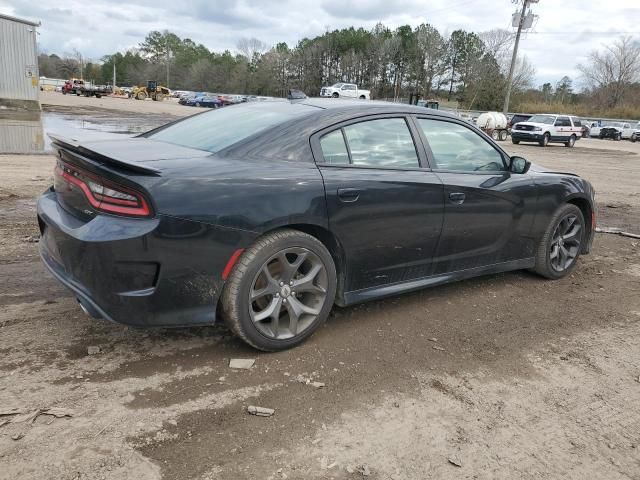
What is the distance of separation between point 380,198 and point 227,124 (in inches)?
47.4

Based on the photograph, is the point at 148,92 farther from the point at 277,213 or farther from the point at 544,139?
the point at 277,213

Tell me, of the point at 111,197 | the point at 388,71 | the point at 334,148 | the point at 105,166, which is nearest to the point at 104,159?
the point at 105,166

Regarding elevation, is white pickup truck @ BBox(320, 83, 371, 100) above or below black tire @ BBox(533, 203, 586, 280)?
above

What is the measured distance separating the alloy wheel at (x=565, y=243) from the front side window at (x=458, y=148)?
1.08 m

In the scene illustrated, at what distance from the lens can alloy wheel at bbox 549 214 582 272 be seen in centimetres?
489

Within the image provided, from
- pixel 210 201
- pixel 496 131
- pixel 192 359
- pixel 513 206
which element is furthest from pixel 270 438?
pixel 496 131

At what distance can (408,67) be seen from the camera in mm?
91812

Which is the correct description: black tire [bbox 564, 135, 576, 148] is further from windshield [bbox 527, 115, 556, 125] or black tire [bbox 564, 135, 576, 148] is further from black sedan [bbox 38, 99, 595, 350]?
black sedan [bbox 38, 99, 595, 350]

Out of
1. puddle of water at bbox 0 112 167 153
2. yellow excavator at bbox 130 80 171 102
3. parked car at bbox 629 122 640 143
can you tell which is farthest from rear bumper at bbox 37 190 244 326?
yellow excavator at bbox 130 80 171 102

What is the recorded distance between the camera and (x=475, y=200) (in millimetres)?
3990

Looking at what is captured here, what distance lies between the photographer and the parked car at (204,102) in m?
59.2

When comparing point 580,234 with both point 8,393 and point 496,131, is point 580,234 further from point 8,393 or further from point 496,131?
point 496,131

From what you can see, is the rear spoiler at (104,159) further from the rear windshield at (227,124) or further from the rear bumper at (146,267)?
the rear windshield at (227,124)

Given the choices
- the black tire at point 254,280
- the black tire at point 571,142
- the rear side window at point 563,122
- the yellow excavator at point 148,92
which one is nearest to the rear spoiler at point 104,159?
the black tire at point 254,280
